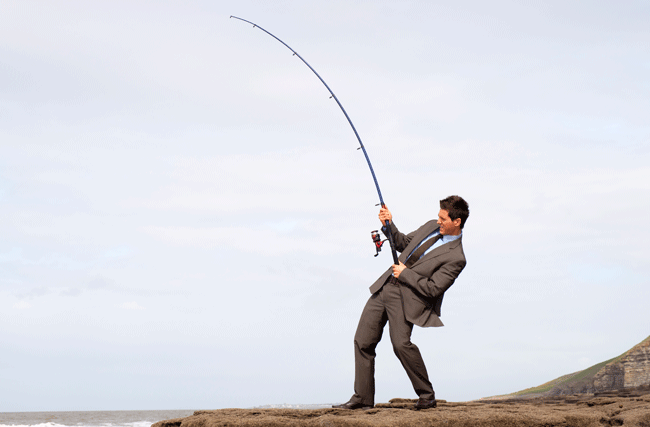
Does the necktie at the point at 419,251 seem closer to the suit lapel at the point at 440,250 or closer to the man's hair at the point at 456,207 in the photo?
the suit lapel at the point at 440,250

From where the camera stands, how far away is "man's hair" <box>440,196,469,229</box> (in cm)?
564

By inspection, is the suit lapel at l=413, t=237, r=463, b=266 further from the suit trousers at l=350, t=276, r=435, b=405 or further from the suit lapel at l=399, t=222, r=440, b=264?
the suit trousers at l=350, t=276, r=435, b=405

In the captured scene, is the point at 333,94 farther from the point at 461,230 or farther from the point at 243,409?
the point at 243,409

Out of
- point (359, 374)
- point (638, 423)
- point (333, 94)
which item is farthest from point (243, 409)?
point (333, 94)

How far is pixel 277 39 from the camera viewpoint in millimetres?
8961

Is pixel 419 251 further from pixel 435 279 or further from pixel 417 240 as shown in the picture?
pixel 435 279

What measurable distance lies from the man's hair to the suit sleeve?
0.45m

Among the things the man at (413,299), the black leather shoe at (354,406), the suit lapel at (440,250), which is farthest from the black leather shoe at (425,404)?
the suit lapel at (440,250)

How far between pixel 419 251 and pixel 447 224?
43 centimetres

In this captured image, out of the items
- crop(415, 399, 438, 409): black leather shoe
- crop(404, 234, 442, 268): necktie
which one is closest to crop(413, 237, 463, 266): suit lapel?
crop(404, 234, 442, 268): necktie

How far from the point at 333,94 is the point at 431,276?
10.7 ft

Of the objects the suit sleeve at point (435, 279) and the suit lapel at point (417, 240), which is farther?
the suit lapel at point (417, 240)

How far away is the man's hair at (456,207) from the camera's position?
5.64 metres

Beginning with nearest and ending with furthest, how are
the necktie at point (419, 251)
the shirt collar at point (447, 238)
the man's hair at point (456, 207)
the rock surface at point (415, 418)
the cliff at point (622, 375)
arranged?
1. the rock surface at point (415, 418)
2. the man's hair at point (456, 207)
3. the shirt collar at point (447, 238)
4. the necktie at point (419, 251)
5. the cliff at point (622, 375)
